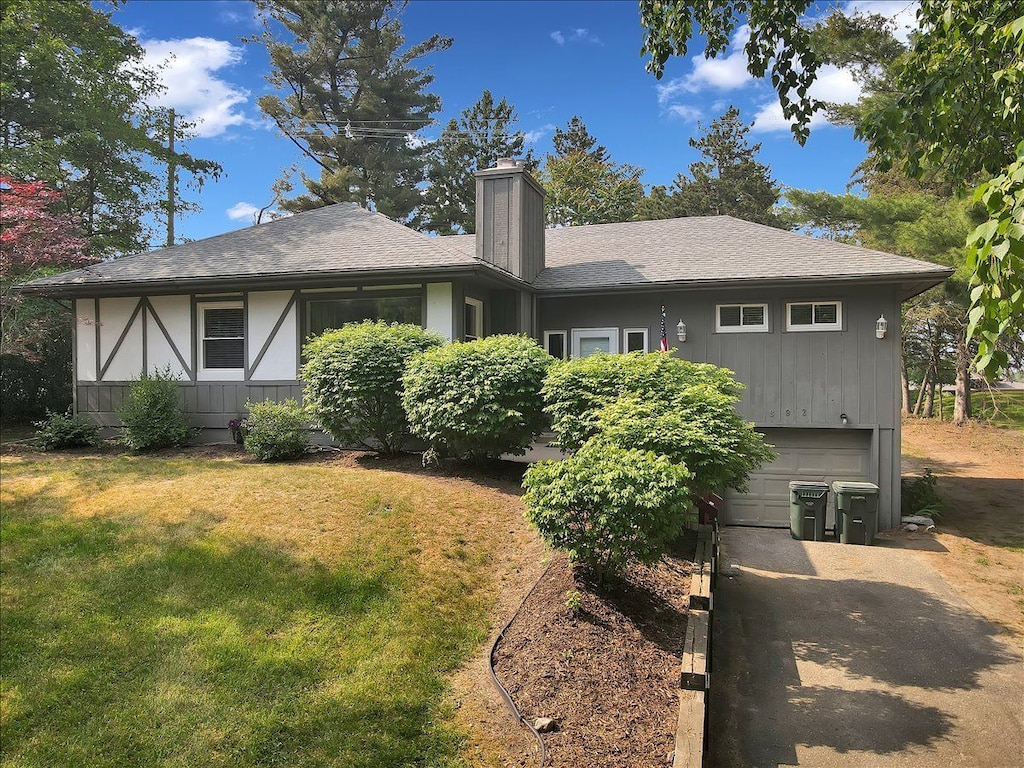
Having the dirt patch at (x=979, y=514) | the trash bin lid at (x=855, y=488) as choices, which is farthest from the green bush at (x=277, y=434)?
the dirt patch at (x=979, y=514)

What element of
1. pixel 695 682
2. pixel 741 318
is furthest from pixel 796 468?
pixel 695 682

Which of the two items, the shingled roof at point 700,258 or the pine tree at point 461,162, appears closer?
the shingled roof at point 700,258

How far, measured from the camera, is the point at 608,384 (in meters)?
6.70

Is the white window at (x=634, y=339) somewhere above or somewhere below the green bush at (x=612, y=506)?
above

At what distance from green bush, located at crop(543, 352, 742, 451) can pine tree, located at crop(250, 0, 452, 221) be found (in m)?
22.5

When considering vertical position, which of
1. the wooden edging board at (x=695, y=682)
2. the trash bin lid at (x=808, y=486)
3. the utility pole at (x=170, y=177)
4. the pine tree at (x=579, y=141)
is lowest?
the wooden edging board at (x=695, y=682)

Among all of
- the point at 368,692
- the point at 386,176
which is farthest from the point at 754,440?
the point at 386,176

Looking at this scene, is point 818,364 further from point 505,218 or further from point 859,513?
point 505,218

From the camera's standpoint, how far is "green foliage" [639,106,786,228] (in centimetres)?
3222

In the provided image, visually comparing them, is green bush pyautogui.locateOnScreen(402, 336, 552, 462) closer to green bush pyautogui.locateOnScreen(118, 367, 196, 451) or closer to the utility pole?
green bush pyautogui.locateOnScreen(118, 367, 196, 451)

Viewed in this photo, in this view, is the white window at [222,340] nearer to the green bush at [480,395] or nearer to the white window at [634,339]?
the green bush at [480,395]

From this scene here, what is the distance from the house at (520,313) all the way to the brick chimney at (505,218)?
0.10 ft

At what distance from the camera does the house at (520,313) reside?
10453mm

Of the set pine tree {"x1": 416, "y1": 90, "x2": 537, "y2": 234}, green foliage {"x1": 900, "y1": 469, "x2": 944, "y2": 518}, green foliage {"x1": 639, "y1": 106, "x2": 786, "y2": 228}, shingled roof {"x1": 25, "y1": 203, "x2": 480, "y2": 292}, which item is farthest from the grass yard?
green foliage {"x1": 639, "y1": 106, "x2": 786, "y2": 228}
